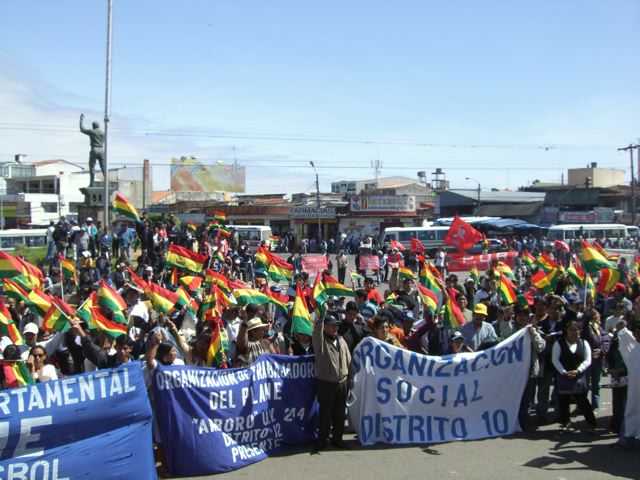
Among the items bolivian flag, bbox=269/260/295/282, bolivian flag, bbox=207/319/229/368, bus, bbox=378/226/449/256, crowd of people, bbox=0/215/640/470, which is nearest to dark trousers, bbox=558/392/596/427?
crowd of people, bbox=0/215/640/470

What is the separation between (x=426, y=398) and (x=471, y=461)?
95cm

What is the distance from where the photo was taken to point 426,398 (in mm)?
7516

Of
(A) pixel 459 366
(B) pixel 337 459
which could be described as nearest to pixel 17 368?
(B) pixel 337 459

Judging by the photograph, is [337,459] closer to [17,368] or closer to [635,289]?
[17,368]

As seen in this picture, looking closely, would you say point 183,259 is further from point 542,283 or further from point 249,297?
point 542,283

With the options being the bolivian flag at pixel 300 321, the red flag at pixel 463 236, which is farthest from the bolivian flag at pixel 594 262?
the bolivian flag at pixel 300 321

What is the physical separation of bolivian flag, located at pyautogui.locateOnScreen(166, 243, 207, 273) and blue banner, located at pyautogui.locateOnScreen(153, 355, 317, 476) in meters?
6.63

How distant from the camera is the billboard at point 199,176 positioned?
78.1m

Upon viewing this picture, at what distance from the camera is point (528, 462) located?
6723 mm

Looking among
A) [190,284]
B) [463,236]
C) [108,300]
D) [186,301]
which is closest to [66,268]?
[190,284]

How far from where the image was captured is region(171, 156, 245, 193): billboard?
78125mm

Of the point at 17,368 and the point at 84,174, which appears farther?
the point at 84,174

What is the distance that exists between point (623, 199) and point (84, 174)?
56291 millimetres

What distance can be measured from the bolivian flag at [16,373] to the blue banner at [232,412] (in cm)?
Result: 125
